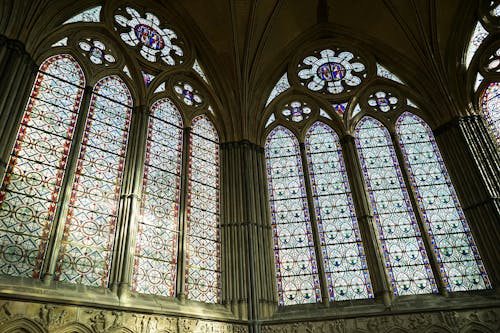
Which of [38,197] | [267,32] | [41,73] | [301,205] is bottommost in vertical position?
[38,197]

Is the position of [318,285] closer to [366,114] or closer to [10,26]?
[366,114]

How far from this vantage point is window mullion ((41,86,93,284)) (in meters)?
7.11

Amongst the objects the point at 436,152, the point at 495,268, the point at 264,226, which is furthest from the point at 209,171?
the point at 495,268

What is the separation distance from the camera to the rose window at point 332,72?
41.4ft

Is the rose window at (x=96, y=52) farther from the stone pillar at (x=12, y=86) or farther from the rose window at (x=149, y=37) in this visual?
the stone pillar at (x=12, y=86)

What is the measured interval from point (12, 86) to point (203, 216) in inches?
178

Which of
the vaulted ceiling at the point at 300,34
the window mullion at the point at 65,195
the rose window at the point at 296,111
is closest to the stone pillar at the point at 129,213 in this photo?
the window mullion at the point at 65,195

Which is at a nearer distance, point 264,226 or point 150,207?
point 150,207

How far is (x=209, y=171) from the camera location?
10609 millimetres

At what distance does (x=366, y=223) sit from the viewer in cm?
996

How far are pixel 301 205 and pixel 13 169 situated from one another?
6.16 meters

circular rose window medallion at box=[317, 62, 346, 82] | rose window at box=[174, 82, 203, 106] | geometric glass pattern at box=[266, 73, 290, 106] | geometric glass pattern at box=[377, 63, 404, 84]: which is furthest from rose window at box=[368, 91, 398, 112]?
rose window at box=[174, 82, 203, 106]

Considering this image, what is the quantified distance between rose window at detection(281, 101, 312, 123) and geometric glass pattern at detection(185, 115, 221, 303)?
2185mm

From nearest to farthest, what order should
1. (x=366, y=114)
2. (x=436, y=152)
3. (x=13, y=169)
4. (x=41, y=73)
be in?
(x=13, y=169), (x=41, y=73), (x=436, y=152), (x=366, y=114)
